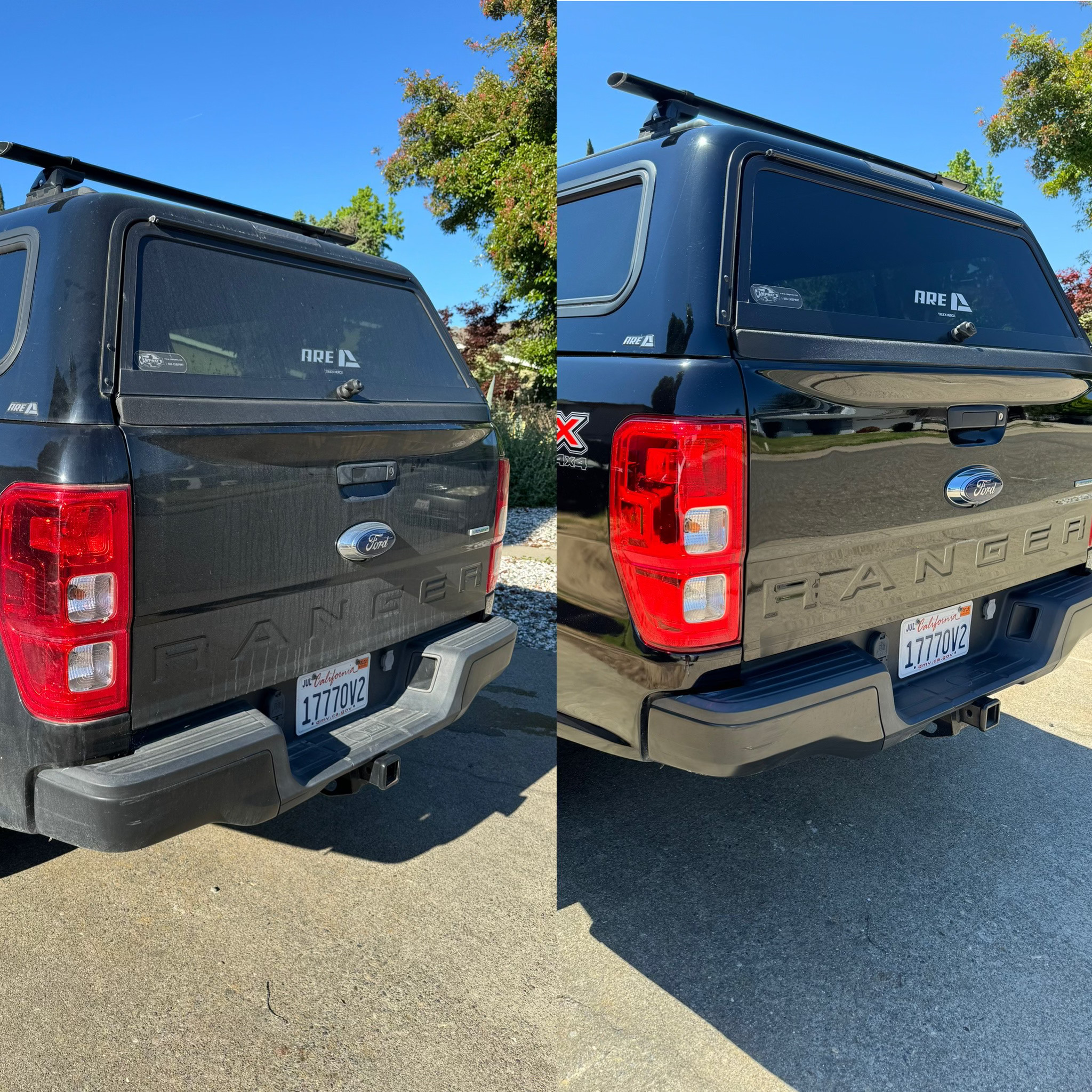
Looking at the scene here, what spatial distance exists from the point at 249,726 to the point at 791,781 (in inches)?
86.2

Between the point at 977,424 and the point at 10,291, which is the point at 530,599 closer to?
the point at 977,424

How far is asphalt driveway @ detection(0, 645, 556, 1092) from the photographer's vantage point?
2.07 metres

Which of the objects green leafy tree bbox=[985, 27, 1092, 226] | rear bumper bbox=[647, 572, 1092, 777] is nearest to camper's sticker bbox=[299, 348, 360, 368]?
rear bumper bbox=[647, 572, 1092, 777]

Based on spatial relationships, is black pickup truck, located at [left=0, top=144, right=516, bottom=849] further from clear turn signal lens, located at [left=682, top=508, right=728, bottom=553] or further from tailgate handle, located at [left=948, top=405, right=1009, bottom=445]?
tailgate handle, located at [left=948, top=405, right=1009, bottom=445]

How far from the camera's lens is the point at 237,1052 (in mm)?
2088

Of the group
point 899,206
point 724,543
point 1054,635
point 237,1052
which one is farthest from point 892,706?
point 237,1052

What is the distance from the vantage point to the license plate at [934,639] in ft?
8.89

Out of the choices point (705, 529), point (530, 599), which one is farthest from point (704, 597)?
point (530, 599)

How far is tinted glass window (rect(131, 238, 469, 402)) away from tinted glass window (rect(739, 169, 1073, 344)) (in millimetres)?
1307

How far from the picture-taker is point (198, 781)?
210cm

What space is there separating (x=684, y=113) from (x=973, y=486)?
142cm

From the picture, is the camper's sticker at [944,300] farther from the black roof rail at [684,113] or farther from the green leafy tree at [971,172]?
the green leafy tree at [971,172]

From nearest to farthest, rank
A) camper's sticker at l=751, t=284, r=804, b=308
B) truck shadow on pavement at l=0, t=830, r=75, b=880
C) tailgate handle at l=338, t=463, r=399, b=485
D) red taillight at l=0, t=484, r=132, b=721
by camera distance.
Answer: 1. red taillight at l=0, t=484, r=132, b=721
2. camper's sticker at l=751, t=284, r=804, b=308
3. tailgate handle at l=338, t=463, r=399, b=485
4. truck shadow on pavement at l=0, t=830, r=75, b=880

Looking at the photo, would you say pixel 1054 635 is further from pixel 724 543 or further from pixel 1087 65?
pixel 1087 65
